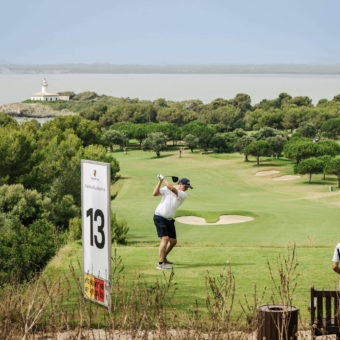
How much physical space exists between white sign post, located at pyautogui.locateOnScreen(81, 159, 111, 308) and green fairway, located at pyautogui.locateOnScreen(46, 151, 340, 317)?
1703mm

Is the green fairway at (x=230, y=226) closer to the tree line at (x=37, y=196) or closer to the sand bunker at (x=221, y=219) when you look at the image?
the sand bunker at (x=221, y=219)

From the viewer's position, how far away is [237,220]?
3703 cm

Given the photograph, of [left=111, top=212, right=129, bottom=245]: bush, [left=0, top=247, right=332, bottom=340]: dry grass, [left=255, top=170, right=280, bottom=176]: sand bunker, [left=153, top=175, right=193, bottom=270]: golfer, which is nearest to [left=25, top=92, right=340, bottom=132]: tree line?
[left=255, top=170, right=280, bottom=176]: sand bunker

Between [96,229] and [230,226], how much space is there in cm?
2689

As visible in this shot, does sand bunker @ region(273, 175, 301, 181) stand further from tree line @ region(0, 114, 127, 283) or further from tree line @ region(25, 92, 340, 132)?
tree line @ region(25, 92, 340, 132)

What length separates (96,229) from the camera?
8227mm

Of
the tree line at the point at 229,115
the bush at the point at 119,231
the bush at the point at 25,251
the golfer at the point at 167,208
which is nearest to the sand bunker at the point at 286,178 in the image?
the bush at the point at 119,231

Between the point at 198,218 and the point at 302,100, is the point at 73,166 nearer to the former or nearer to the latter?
the point at 198,218

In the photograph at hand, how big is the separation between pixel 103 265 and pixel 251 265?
197 inches

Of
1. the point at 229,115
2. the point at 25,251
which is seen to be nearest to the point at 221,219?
the point at 25,251

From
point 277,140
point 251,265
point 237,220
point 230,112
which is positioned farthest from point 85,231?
point 230,112

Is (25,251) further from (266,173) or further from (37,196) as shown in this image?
(266,173)

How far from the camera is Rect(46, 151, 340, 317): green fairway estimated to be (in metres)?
11.4

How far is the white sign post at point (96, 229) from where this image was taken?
790cm
